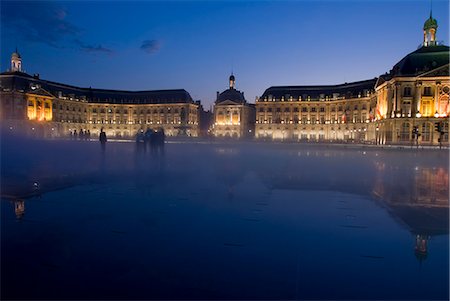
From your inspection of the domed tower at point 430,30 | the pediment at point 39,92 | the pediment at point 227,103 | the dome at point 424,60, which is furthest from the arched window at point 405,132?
the pediment at point 39,92

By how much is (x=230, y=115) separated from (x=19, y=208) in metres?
102

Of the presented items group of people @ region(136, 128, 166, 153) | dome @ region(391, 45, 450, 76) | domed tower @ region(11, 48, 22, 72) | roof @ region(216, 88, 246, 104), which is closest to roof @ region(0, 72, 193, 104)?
domed tower @ region(11, 48, 22, 72)

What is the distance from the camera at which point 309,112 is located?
101375 millimetres

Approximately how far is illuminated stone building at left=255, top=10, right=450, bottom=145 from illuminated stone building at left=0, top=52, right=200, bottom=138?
32.1 meters

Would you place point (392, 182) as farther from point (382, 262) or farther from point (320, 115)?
point (320, 115)

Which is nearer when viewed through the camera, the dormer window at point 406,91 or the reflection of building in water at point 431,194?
the reflection of building in water at point 431,194

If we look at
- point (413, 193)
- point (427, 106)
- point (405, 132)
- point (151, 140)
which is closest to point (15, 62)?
point (151, 140)

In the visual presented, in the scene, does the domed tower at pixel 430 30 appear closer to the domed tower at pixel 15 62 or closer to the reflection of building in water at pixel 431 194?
the reflection of building in water at pixel 431 194

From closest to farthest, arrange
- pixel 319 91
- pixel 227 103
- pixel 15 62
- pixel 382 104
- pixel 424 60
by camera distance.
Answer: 1. pixel 424 60
2. pixel 382 104
3. pixel 15 62
4. pixel 319 91
5. pixel 227 103

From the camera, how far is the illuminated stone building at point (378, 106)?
58.7 m

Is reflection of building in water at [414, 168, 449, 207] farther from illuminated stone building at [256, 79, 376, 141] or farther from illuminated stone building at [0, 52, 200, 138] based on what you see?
illuminated stone building at [256, 79, 376, 141]

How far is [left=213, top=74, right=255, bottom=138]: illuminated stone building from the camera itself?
10700 cm

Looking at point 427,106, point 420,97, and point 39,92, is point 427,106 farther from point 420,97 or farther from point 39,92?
point 39,92

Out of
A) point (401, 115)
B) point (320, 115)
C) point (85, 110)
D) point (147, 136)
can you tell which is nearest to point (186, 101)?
point (85, 110)
